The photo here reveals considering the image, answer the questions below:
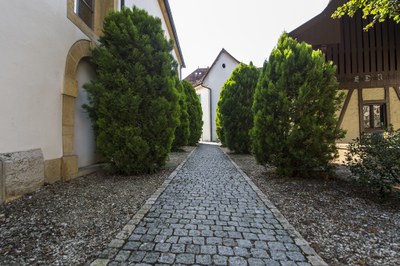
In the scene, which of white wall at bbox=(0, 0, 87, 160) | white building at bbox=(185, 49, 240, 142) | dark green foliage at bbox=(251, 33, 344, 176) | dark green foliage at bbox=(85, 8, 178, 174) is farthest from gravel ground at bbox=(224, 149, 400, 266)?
white building at bbox=(185, 49, 240, 142)

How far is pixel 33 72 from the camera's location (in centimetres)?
472

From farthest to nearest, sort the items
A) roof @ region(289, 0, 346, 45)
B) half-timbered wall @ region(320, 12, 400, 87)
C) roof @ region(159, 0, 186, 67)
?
roof @ region(159, 0, 186, 67)
half-timbered wall @ region(320, 12, 400, 87)
roof @ region(289, 0, 346, 45)

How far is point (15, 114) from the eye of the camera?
14.2ft

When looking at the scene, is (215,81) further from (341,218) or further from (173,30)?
(341,218)

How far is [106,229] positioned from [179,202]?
141 cm

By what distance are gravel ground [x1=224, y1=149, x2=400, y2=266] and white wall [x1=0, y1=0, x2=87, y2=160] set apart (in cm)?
455

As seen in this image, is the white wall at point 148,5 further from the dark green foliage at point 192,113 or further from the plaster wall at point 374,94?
the plaster wall at point 374,94

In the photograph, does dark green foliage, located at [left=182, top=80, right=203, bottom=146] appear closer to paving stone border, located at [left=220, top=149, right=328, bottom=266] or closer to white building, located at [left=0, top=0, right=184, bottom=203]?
white building, located at [left=0, top=0, right=184, bottom=203]

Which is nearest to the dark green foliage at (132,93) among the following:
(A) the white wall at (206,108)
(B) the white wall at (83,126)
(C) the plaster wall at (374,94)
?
(B) the white wall at (83,126)

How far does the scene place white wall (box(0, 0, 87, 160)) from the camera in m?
4.13

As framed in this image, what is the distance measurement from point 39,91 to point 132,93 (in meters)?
2.00

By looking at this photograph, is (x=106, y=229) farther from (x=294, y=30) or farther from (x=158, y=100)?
(x=294, y=30)

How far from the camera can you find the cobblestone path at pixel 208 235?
8.08 feet

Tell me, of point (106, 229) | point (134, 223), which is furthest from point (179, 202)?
point (106, 229)
